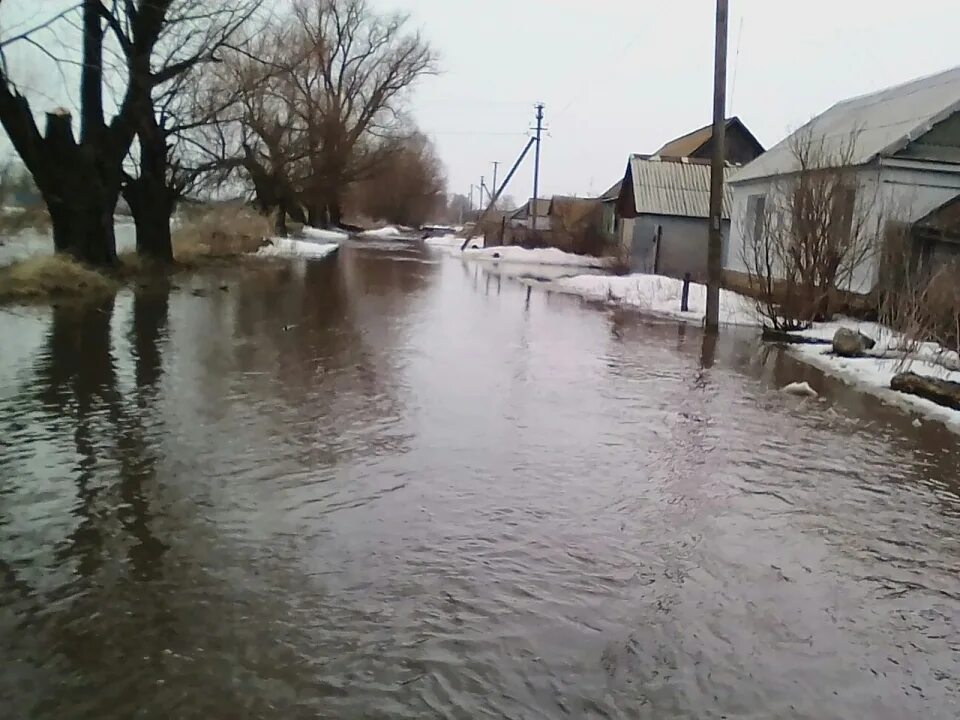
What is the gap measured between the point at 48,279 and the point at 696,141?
1623 inches

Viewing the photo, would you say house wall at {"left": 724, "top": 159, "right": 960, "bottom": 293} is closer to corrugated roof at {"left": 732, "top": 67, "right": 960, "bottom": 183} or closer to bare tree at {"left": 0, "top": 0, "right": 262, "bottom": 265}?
corrugated roof at {"left": 732, "top": 67, "right": 960, "bottom": 183}

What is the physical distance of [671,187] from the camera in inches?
1465

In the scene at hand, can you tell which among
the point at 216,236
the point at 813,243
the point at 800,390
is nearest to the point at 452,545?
the point at 800,390

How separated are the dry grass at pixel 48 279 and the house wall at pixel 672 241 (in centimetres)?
2411

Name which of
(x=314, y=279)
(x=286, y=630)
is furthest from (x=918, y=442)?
(x=314, y=279)

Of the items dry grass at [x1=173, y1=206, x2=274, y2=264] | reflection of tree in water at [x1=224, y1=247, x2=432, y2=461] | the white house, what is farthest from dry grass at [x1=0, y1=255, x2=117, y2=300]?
the white house

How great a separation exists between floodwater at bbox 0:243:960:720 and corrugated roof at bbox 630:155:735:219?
1033 inches

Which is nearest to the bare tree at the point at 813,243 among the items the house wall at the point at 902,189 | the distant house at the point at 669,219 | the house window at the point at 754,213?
the house wall at the point at 902,189

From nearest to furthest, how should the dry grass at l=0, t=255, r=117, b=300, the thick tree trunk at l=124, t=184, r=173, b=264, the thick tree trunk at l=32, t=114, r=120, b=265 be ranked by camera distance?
the dry grass at l=0, t=255, r=117, b=300
the thick tree trunk at l=32, t=114, r=120, b=265
the thick tree trunk at l=124, t=184, r=173, b=264

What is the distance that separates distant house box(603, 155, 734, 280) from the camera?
3616 cm

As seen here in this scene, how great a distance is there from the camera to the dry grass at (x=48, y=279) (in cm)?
1494

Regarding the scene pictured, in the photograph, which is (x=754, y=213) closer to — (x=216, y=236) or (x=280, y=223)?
(x=216, y=236)

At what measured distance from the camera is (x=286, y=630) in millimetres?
4316

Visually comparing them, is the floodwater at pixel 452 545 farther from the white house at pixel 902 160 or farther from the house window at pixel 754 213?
the house window at pixel 754 213
